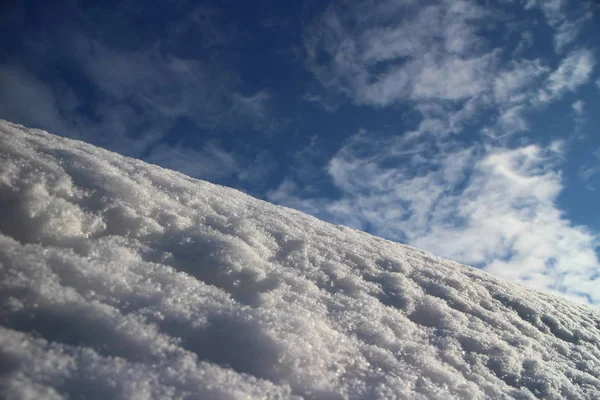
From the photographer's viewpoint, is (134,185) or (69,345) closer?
(69,345)

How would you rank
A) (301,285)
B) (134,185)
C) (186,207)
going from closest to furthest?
(301,285), (134,185), (186,207)

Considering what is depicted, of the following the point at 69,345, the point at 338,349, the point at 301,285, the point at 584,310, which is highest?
the point at 584,310

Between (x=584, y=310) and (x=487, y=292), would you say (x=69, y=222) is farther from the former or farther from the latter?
(x=584, y=310)

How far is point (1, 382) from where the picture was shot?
1.46 metres

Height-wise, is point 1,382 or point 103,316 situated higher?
point 103,316

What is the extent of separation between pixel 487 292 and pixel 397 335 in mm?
2324

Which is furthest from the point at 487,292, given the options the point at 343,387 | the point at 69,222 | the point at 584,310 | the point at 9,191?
the point at 9,191

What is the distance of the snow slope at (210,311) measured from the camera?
70.5 inches

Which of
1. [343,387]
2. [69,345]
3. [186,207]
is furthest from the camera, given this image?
[186,207]

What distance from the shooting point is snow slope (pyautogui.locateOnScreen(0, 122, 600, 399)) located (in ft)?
5.87

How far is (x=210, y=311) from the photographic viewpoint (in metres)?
2.31

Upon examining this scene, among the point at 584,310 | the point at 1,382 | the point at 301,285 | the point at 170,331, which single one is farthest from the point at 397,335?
the point at 584,310

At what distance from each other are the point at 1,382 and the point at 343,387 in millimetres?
1605

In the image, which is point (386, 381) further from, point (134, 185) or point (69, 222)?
point (134, 185)
